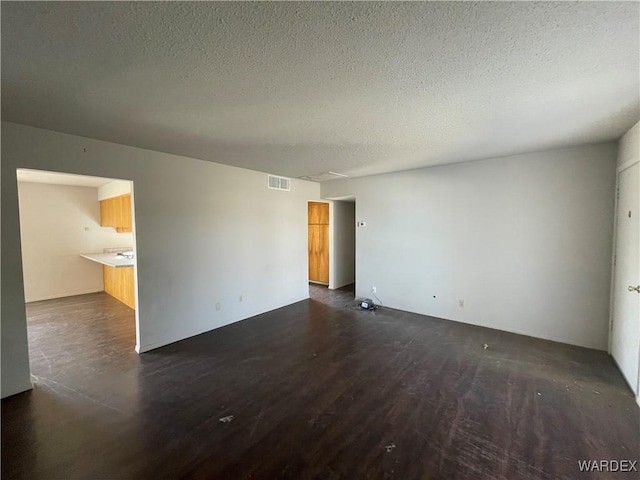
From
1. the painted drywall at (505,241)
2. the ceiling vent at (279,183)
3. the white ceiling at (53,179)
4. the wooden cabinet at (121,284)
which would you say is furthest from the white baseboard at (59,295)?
the painted drywall at (505,241)

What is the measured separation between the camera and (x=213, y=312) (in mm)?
4148

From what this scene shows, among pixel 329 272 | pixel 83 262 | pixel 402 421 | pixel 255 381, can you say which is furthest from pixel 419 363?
pixel 83 262

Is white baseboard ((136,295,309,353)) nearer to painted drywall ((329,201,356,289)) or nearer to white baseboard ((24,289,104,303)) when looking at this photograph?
painted drywall ((329,201,356,289))

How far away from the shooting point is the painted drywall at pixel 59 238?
5.53 metres

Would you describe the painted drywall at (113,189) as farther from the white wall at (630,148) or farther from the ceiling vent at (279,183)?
the white wall at (630,148)

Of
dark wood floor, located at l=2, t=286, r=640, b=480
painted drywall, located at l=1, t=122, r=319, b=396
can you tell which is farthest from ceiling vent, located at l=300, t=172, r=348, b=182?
dark wood floor, located at l=2, t=286, r=640, b=480

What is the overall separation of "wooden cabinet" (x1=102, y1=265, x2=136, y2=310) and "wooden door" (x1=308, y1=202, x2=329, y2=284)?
13.1 feet

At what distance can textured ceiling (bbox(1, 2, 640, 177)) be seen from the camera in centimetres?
122

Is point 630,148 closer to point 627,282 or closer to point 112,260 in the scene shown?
point 627,282

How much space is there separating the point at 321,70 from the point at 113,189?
19.2 feet

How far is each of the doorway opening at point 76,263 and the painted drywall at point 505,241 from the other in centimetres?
431

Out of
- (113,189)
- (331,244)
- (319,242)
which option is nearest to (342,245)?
(331,244)

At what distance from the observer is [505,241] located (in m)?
3.92

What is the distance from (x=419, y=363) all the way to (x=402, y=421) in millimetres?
1041
